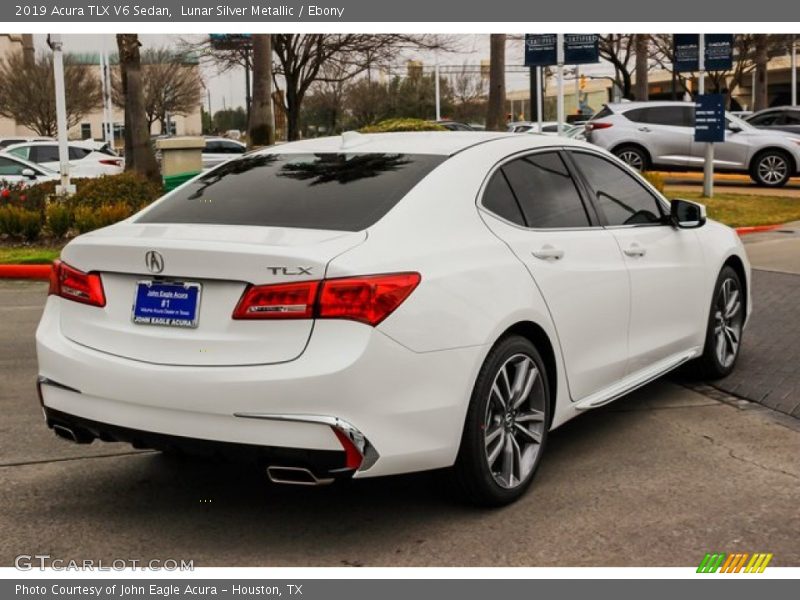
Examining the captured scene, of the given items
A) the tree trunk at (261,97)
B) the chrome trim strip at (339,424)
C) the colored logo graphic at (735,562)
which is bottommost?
the colored logo graphic at (735,562)

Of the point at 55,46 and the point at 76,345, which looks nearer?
the point at 76,345

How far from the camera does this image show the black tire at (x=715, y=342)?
649 cm

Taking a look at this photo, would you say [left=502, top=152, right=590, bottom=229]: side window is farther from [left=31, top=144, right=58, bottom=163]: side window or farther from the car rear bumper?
[left=31, top=144, right=58, bottom=163]: side window

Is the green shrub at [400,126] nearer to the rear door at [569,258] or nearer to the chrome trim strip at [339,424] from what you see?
the rear door at [569,258]

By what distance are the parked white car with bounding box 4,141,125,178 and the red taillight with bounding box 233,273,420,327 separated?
66.8ft

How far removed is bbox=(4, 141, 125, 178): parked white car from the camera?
77.9 ft

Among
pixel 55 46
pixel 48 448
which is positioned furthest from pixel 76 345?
pixel 55 46

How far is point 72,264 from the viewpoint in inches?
174

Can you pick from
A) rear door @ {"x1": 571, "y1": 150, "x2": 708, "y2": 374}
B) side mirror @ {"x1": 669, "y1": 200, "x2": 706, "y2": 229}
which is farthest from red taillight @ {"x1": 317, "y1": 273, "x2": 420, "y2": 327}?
side mirror @ {"x1": 669, "y1": 200, "x2": 706, "y2": 229}

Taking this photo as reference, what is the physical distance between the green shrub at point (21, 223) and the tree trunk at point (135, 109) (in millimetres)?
4718

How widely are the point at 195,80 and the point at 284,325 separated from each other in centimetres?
7610

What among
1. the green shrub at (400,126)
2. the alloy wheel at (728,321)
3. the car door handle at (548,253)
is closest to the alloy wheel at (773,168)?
the green shrub at (400,126)

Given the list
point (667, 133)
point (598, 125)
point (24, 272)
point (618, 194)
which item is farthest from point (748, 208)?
point (618, 194)

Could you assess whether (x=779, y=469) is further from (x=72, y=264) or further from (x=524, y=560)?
(x=72, y=264)
